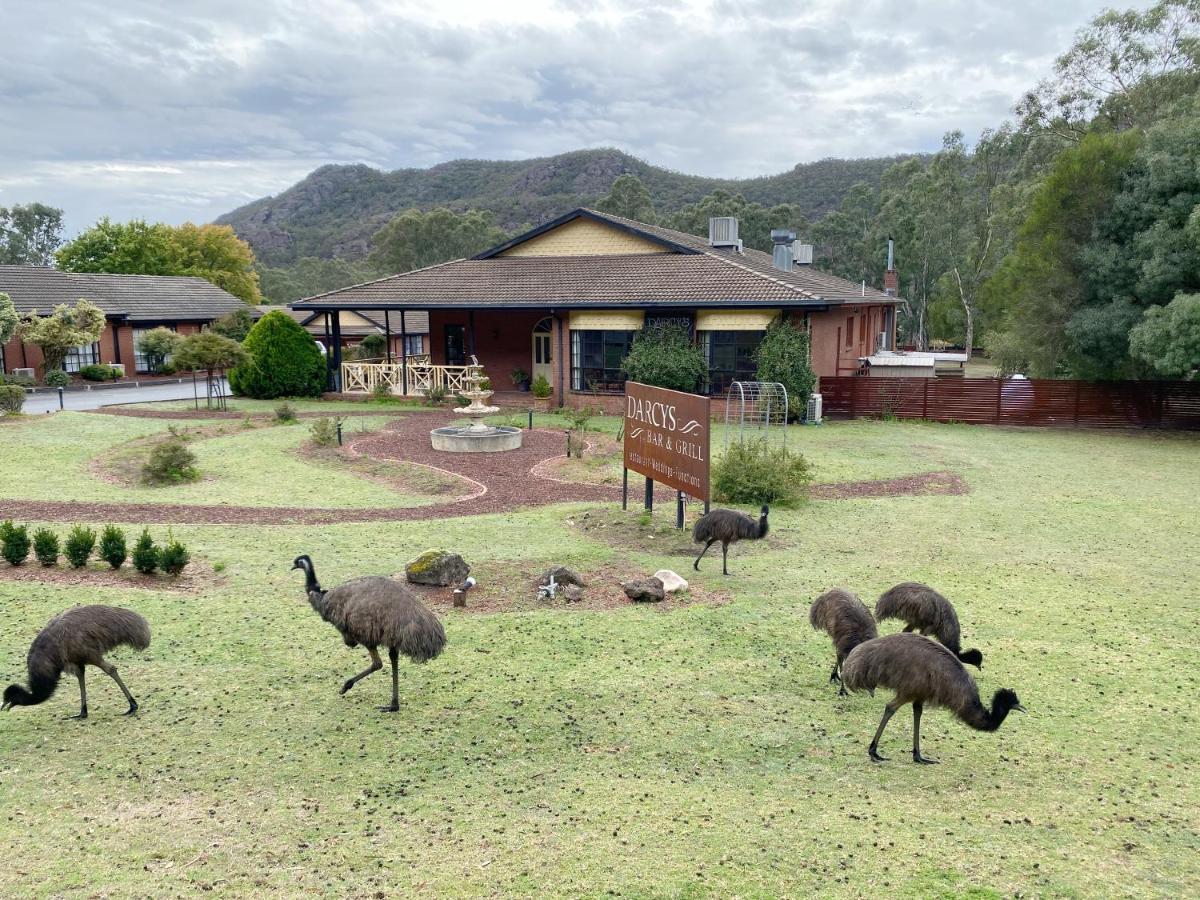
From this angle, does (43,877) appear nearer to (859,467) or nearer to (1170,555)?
(1170,555)

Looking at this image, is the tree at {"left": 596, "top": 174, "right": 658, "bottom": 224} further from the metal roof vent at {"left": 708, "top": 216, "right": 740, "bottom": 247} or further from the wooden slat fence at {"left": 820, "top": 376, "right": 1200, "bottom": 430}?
the wooden slat fence at {"left": 820, "top": 376, "right": 1200, "bottom": 430}

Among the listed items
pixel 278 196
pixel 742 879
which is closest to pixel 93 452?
pixel 742 879

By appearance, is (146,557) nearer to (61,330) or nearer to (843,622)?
(843,622)

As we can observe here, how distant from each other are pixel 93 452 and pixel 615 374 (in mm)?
15862

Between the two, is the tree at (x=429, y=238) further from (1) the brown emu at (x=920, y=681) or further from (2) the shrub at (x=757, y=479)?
(1) the brown emu at (x=920, y=681)

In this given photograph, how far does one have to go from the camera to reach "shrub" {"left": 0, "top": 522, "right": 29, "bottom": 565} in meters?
11.0

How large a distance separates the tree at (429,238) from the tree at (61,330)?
122ft

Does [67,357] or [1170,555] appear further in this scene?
[67,357]

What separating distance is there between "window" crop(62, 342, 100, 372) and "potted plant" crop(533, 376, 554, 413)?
23010mm

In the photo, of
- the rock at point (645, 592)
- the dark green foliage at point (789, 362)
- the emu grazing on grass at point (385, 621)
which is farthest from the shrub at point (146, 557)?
A: the dark green foliage at point (789, 362)

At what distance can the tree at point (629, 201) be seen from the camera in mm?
72875

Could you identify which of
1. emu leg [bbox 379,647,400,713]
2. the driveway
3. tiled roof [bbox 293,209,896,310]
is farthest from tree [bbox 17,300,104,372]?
emu leg [bbox 379,647,400,713]

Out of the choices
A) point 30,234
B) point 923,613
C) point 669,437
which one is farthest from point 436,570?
point 30,234

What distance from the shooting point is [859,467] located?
63.5 feet
